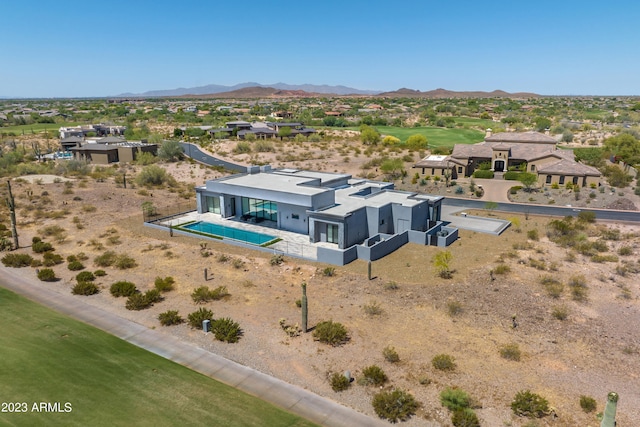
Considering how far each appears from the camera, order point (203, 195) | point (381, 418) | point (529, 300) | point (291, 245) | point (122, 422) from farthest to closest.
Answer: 1. point (203, 195)
2. point (291, 245)
3. point (529, 300)
4. point (381, 418)
5. point (122, 422)

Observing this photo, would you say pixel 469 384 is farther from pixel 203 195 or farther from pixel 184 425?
pixel 203 195

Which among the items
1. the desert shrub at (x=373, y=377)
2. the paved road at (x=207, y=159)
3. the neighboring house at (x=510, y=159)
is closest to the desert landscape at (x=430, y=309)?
the desert shrub at (x=373, y=377)

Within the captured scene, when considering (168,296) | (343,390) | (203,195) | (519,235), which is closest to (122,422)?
(343,390)

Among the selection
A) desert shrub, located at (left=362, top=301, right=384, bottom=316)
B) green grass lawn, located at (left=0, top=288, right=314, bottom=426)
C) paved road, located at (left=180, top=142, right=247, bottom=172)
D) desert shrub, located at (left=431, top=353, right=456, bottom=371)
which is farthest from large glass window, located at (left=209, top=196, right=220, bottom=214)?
desert shrub, located at (left=431, top=353, right=456, bottom=371)

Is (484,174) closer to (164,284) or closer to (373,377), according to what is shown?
(164,284)

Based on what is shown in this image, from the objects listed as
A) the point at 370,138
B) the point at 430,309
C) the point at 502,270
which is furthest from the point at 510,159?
the point at 430,309

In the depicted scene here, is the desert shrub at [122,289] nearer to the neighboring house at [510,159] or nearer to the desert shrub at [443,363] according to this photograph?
the desert shrub at [443,363]

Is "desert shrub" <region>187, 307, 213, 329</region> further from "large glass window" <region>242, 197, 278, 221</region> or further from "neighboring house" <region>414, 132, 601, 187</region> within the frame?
"neighboring house" <region>414, 132, 601, 187</region>
